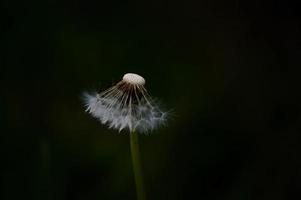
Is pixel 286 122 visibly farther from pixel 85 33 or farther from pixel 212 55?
pixel 85 33

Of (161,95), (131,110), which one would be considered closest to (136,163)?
(131,110)

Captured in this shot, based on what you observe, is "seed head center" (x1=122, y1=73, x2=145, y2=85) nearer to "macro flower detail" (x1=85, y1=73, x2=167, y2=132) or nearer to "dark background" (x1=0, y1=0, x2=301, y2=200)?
"macro flower detail" (x1=85, y1=73, x2=167, y2=132)

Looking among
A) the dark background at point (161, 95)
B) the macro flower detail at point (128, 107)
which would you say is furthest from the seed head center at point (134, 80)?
the dark background at point (161, 95)

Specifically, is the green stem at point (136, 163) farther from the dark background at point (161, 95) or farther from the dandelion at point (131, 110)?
the dark background at point (161, 95)

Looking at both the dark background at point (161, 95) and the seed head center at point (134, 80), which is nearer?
the seed head center at point (134, 80)

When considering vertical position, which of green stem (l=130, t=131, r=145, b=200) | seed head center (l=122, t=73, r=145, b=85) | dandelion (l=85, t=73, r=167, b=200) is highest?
seed head center (l=122, t=73, r=145, b=85)

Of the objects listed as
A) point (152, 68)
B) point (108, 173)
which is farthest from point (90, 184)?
point (152, 68)

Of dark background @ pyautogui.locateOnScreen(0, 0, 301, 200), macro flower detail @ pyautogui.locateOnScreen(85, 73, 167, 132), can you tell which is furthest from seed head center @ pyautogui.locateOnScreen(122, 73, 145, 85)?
dark background @ pyautogui.locateOnScreen(0, 0, 301, 200)

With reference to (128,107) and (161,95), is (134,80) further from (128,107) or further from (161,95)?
(161,95)
